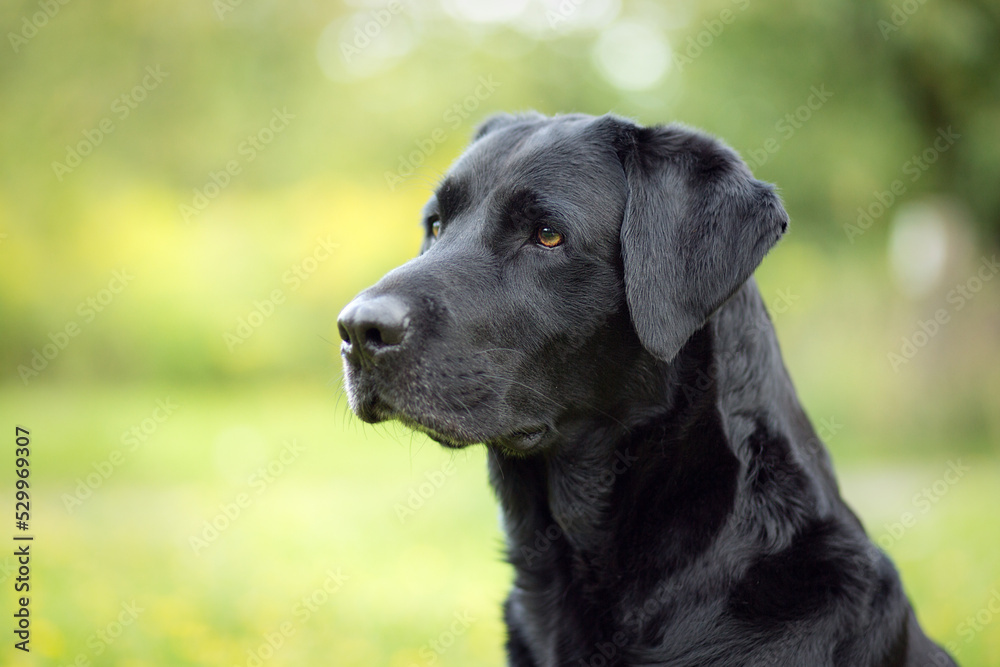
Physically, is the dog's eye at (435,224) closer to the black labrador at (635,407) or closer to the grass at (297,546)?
the black labrador at (635,407)

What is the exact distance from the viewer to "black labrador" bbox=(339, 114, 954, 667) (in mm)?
2502

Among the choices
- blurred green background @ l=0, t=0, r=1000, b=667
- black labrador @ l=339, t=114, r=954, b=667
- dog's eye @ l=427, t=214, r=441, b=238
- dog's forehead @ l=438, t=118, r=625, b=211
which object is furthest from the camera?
blurred green background @ l=0, t=0, r=1000, b=667

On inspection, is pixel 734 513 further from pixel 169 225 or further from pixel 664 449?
pixel 169 225

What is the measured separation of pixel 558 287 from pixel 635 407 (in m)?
0.49

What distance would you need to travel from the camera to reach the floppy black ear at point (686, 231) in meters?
2.60

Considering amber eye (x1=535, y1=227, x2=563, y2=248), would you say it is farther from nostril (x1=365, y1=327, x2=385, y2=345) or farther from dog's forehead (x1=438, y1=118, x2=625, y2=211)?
nostril (x1=365, y1=327, x2=385, y2=345)

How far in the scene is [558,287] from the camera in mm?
2791

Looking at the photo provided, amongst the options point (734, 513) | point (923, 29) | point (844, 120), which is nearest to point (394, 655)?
point (734, 513)

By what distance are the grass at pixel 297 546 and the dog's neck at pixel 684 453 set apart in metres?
0.44

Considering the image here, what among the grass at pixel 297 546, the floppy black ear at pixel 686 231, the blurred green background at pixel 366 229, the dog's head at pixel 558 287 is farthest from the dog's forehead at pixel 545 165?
the blurred green background at pixel 366 229

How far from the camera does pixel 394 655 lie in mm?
4551

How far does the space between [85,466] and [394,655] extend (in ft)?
22.0

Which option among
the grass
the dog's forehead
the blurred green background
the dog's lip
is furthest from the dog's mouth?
the blurred green background

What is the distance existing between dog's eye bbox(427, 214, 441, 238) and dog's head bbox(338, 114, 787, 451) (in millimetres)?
288
